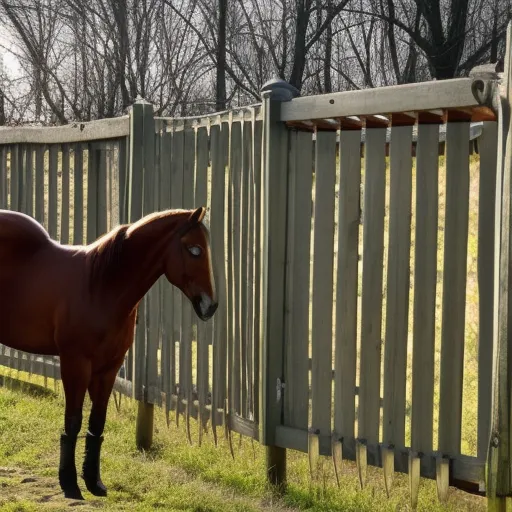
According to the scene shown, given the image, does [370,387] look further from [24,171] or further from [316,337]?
[24,171]

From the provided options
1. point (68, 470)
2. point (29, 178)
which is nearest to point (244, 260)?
point (68, 470)

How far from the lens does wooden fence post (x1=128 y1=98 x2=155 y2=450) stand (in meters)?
5.29

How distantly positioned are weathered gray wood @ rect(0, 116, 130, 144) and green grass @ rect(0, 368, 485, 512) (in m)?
1.75

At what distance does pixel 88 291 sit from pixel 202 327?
55.4 inches

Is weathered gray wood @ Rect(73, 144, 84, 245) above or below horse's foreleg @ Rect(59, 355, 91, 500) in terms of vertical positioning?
above

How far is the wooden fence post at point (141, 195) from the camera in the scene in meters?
5.29

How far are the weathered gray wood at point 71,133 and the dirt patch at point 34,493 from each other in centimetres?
204

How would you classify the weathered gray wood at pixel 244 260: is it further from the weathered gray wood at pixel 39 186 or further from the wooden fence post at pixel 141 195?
the weathered gray wood at pixel 39 186

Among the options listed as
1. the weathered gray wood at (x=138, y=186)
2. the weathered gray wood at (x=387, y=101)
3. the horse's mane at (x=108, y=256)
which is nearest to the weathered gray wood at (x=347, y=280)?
the weathered gray wood at (x=387, y=101)

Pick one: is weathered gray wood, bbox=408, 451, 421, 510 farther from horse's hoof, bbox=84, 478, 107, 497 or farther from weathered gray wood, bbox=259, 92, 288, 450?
horse's hoof, bbox=84, 478, 107, 497

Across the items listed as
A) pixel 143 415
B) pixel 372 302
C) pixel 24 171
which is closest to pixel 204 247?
pixel 372 302

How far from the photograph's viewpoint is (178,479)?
4672 millimetres

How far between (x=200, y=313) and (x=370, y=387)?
1.01m

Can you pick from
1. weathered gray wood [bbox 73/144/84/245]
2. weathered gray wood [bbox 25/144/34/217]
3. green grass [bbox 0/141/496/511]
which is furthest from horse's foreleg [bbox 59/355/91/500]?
weathered gray wood [bbox 25/144/34/217]
